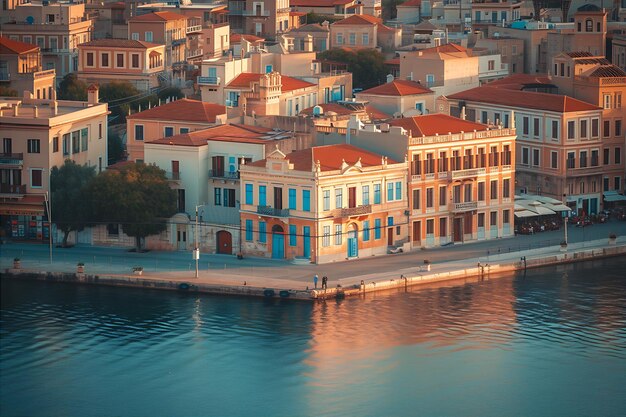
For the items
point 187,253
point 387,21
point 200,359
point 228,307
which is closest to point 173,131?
point 187,253

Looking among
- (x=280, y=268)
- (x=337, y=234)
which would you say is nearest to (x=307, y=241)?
(x=337, y=234)

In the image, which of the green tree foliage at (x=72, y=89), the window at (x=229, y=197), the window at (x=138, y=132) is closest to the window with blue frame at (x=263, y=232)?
the window at (x=229, y=197)

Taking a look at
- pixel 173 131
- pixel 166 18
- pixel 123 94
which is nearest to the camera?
pixel 173 131

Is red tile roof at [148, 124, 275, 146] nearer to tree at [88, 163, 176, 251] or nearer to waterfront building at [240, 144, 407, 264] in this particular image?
tree at [88, 163, 176, 251]

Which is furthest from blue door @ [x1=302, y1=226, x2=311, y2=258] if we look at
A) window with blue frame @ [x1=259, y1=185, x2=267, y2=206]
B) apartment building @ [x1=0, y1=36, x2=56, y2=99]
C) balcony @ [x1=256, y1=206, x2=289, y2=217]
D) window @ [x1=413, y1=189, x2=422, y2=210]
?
apartment building @ [x1=0, y1=36, x2=56, y2=99]

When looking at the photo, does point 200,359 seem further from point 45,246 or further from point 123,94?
point 123,94
